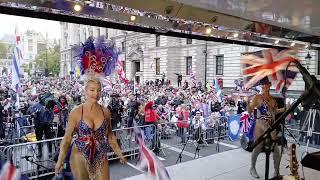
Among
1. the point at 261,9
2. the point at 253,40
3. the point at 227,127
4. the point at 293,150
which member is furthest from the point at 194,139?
the point at 293,150

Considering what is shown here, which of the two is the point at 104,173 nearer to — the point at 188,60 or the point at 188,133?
the point at 188,133

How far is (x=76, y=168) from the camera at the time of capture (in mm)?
4023

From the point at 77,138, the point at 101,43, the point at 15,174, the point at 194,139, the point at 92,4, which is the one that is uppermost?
the point at 92,4

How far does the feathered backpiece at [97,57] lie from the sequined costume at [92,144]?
2.11 ft

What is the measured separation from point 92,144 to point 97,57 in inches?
42.7

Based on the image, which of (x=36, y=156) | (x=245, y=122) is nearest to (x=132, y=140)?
(x=36, y=156)

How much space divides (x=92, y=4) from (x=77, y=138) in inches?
62.5

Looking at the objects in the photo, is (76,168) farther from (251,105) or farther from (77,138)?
(251,105)

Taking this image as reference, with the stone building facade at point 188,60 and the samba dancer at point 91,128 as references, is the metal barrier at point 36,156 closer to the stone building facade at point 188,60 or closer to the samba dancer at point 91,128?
the samba dancer at point 91,128

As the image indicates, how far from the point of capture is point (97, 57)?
4.12m

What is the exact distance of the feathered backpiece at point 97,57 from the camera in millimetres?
4051

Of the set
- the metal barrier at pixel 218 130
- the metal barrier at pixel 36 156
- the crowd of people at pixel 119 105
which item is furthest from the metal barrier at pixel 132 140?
the metal barrier at pixel 218 130

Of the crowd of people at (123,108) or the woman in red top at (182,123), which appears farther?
the woman in red top at (182,123)

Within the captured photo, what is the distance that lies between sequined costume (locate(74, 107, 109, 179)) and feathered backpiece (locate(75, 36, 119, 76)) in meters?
0.64
